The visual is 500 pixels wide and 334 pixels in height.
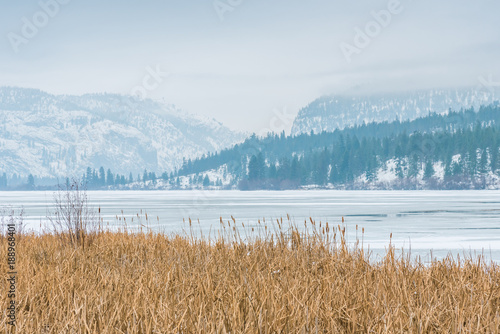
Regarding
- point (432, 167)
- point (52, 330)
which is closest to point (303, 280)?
point (52, 330)

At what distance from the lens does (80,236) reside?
1281cm

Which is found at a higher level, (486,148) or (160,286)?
(486,148)

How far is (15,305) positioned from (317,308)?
3.40 m

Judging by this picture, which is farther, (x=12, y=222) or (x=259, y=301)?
(x=12, y=222)

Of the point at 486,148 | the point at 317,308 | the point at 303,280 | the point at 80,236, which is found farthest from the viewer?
the point at 486,148

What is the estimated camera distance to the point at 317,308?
5570 millimetres

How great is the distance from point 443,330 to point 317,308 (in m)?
1.20

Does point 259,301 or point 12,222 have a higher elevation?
point 12,222

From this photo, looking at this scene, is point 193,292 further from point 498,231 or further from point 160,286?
point 498,231

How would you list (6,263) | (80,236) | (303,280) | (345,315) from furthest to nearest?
(80,236) → (6,263) → (303,280) → (345,315)

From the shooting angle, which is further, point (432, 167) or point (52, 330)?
point (432, 167)

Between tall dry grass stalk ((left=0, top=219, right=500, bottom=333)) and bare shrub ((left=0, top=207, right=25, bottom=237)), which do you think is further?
bare shrub ((left=0, top=207, right=25, bottom=237))

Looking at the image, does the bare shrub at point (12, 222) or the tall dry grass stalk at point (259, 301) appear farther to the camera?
the bare shrub at point (12, 222)

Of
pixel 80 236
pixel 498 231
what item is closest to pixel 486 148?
pixel 498 231
